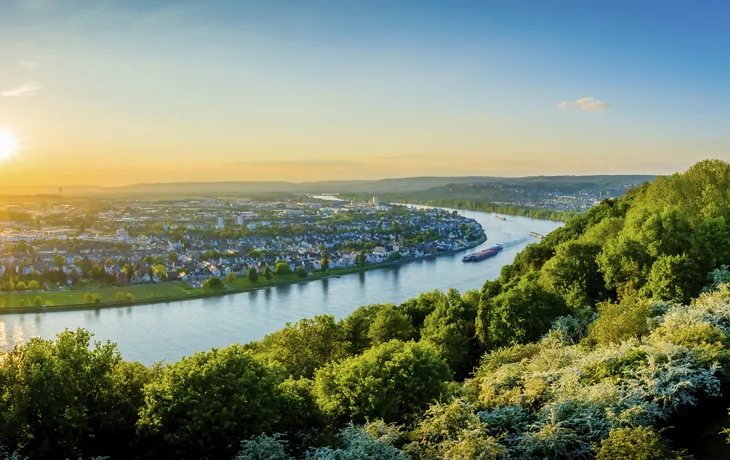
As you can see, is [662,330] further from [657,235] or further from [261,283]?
[261,283]

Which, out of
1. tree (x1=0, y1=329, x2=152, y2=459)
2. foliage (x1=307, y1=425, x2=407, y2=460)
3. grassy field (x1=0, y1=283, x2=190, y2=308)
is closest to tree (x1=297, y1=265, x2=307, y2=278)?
grassy field (x1=0, y1=283, x2=190, y2=308)

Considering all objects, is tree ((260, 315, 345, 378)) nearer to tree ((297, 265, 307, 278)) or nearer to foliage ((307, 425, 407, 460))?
foliage ((307, 425, 407, 460))

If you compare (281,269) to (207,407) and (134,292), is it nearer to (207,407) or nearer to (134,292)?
(134,292)

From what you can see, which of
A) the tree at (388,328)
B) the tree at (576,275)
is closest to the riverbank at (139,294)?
the tree at (388,328)

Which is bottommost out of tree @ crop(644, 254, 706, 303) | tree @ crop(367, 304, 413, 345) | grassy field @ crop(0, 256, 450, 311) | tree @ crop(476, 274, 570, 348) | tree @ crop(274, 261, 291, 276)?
grassy field @ crop(0, 256, 450, 311)

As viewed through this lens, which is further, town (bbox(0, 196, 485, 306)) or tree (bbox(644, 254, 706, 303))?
town (bbox(0, 196, 485, 306))

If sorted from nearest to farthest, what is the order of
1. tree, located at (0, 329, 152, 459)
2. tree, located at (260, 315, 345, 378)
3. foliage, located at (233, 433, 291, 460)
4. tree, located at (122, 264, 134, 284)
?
foliage, located at (233, 433, 291, 460)
tree, located at (0, 329, 152, 459)
tree, located at (260, 315, 345, 378)
tree, located at (122, 264, 134, 284)
